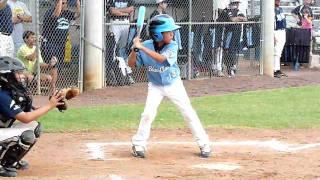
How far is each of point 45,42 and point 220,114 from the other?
408cm

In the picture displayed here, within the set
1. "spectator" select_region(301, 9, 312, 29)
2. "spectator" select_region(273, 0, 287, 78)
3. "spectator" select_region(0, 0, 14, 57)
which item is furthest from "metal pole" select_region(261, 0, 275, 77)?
"spectator" select_region(0, 0, 14, 57)

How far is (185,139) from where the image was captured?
9.44 metres

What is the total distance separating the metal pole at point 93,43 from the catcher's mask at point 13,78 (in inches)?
290

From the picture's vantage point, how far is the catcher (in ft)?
22.2

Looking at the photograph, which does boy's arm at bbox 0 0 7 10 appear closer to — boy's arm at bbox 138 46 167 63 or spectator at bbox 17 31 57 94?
spectator at bbox 17 31 57 94

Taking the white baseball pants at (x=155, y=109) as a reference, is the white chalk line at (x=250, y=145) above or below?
below

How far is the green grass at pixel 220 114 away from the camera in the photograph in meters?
10.6

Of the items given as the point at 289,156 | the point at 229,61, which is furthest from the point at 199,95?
the point at 289,156

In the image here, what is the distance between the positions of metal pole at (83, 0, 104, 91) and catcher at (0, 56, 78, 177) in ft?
24.0

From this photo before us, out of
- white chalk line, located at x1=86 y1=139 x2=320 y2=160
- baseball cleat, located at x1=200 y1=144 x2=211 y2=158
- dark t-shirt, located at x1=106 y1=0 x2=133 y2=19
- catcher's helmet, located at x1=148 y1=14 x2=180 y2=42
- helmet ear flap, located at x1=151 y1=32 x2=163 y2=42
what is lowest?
white chalk line, located at x1=86 y1=139 x2=320 y2=160

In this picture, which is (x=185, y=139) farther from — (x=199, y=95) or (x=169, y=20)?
(x=199, y=95)

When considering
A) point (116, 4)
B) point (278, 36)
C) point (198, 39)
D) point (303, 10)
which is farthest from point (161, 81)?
point (303, 10)

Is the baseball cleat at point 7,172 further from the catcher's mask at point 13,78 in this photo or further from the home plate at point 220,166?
the home plate at point 220,166

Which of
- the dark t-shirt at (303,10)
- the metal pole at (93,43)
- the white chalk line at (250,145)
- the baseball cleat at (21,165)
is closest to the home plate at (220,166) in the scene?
the white chalk line at (250,145)
